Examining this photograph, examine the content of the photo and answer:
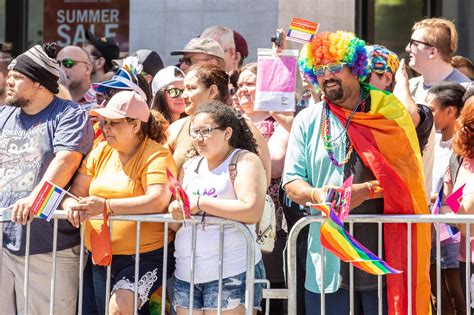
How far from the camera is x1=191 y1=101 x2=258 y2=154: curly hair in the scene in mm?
6398

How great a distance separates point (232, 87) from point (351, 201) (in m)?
2.11

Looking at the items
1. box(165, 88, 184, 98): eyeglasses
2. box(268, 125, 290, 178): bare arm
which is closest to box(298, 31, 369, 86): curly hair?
box(268, 125, 290, 178): bare arm

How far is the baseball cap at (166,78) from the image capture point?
766 cm

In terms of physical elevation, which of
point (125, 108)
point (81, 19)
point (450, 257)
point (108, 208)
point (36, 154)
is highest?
point (81, 19)

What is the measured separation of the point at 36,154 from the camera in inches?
266

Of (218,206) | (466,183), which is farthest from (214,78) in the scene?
(466,183)

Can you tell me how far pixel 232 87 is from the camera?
312 inches

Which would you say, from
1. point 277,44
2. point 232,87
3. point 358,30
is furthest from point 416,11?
point 277,44

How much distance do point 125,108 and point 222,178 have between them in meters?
0.78

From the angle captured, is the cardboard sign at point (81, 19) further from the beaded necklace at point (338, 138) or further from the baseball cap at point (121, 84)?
the beaded necklace at point (338, 138)

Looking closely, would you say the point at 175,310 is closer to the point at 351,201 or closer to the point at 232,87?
the point at 351,201

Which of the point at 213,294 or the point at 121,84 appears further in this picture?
the point at 121,84

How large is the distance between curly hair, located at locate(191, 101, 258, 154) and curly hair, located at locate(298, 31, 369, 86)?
510 millimetres

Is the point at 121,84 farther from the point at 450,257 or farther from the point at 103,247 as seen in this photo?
the point at 450,257
